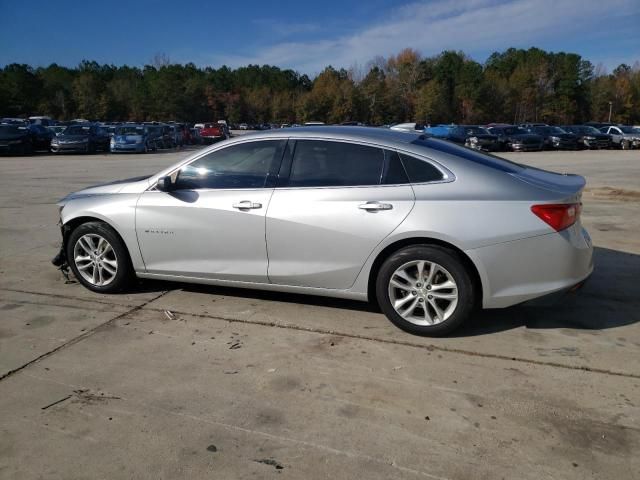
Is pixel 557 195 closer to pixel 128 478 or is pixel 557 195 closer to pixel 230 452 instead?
pixel 230 452

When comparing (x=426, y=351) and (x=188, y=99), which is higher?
(x=188, y=99)

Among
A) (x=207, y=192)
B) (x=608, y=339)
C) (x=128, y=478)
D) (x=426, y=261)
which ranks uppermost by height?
(x=207, y=192)

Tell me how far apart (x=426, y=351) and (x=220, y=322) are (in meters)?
1.73

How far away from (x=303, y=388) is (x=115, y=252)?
2.62m

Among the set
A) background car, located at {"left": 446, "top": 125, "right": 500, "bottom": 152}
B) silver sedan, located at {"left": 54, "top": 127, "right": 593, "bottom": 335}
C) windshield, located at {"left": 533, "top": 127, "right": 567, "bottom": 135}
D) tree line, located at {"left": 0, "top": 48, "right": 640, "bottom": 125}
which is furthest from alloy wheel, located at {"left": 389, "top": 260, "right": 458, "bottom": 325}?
tree line, located at {"left": 0, "top": 48, "right": 640, "bottom": 125}

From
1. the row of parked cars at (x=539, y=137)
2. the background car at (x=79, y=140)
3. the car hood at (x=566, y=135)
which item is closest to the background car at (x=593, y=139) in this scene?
the row of parked cars at (x=539, y=137)

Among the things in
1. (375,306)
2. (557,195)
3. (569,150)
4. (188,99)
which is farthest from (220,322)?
(188,99)

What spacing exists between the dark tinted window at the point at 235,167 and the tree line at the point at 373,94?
290 feet

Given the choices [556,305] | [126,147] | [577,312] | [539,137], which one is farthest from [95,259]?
[539,137]

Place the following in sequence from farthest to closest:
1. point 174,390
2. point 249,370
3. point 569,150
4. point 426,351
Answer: point 569,150
point 426,351
point 249,370
point 174,390

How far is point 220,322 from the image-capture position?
4.57 m

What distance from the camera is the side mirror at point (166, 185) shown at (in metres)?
4.90

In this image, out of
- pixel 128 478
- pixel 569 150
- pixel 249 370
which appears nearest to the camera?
pixel 128 478

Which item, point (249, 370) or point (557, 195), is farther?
point (557, 195)
